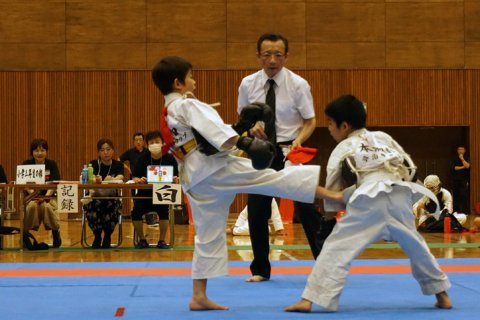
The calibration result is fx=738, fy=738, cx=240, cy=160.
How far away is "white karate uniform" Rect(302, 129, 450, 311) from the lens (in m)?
3.55

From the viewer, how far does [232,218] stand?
43.3 feet

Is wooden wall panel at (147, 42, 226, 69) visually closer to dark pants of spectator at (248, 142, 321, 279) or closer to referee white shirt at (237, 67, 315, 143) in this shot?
referee white shirt at (237, 67, 315, 143)

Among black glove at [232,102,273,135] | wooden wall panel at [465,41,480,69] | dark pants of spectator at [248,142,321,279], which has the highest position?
wooden wall panel at [465,41,480,69]

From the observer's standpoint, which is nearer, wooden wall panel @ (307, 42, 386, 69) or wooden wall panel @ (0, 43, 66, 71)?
wooden wall panel @ (0, 43, 66, 71)

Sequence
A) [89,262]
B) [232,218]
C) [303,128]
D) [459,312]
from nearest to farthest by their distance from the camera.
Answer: [459,312] → [303,128] → [89,262] → [232,218]

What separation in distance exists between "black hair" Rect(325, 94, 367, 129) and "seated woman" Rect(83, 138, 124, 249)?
4.69 m

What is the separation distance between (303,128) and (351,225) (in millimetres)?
1499

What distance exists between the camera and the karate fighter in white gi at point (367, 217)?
3.56 m

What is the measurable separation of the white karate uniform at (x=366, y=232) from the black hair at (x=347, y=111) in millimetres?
114

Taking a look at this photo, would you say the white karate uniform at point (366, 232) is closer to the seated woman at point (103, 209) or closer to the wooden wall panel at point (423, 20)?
the seated woman at point (103, 209)

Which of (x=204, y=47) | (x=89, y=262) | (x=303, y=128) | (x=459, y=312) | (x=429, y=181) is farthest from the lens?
(x=204, y=47)

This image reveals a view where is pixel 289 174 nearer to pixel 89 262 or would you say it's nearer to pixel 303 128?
pixel 303 128

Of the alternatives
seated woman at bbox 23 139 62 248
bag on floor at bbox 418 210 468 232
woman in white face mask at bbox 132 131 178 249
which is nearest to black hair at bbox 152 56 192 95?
woman in white face mask at bbox 132 131 178 249

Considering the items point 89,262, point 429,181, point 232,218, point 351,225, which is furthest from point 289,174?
A: point 232,218
